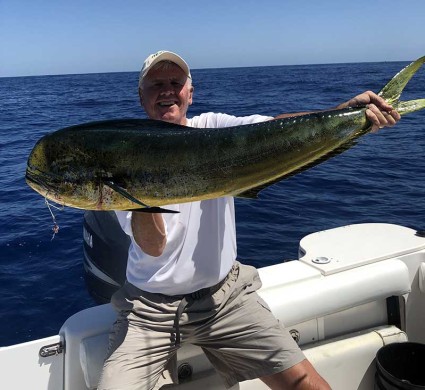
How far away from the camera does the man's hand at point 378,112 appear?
2150 millimetres

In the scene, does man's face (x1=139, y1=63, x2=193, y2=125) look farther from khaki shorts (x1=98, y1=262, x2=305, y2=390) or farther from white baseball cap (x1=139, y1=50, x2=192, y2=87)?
khaki shorts (x1=98, y1=262, x2=305, y2=390)

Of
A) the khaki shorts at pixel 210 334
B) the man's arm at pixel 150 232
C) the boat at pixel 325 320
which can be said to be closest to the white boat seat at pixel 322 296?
the boat at pixel 325 320

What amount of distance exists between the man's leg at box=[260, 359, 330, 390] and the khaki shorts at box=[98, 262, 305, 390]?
0.13ft

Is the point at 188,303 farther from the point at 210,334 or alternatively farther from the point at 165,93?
the point at 165,93

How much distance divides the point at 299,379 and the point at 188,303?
777 millimetres

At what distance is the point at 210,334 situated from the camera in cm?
272

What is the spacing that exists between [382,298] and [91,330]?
2.07 m

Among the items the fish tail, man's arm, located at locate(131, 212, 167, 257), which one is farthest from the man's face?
the fish tail

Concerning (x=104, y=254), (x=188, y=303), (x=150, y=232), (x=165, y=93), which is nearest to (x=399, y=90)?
(x=165, y=93)

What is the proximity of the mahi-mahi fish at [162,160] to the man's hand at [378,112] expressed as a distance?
0.87 ft

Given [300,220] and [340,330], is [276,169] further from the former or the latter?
[300,220]

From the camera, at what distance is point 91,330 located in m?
2.75

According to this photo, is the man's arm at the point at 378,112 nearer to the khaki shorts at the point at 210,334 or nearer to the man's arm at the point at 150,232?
the man's arm at the point at 150,232

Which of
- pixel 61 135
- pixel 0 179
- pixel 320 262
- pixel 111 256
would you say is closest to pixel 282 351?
pixel 320 262
